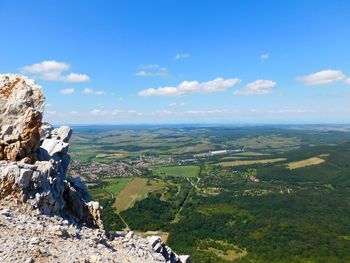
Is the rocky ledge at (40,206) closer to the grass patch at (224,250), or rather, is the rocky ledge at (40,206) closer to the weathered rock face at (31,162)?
the weathered rock face at (31,162)

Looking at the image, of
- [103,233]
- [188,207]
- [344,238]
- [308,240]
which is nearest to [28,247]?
[103,233]

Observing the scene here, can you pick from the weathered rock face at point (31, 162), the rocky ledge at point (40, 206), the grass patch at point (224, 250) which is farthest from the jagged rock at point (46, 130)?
the grass patch at point (224, 250)

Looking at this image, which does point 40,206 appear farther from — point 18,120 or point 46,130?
point 46,130

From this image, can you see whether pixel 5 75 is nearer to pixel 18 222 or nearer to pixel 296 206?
pixel 18 222

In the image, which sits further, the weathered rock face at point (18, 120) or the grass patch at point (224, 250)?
the grass patch at point (224, 250)

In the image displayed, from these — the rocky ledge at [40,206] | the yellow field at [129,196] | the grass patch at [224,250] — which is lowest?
the grass patch at [224,250]

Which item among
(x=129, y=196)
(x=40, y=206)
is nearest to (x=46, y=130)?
(x=40, y=206)

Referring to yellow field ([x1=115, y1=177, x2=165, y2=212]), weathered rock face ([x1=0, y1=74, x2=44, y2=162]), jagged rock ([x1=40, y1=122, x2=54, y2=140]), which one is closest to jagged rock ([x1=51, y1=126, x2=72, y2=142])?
jagged rock ([x1=40, y1=122, x2=54, y2=140])

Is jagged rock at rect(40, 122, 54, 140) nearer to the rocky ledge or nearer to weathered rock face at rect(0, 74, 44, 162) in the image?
the rocky ledge
